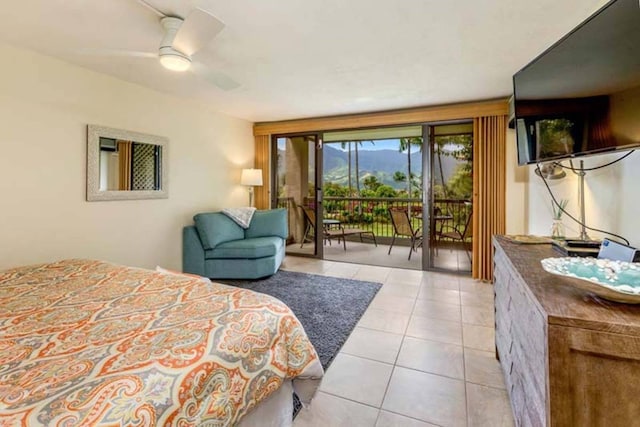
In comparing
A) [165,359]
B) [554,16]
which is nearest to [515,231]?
[554,16]

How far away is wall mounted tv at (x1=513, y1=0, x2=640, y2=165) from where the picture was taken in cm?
104

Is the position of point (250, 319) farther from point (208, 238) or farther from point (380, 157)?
point (380, 157)

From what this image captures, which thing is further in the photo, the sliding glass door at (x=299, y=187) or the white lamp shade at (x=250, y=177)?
the sliding glass door at (x=299, y=187)

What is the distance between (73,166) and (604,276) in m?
3.68

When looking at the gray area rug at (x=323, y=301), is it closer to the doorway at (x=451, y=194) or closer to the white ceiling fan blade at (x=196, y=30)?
the doorway at (x=451, y=194)

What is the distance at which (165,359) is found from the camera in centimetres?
91

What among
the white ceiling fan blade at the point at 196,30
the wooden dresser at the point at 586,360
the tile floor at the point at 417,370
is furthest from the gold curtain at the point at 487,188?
the white ceiling fan blade at the point at 196,30

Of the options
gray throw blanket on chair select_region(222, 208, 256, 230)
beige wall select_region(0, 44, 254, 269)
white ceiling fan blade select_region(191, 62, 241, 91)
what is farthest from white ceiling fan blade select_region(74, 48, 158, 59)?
gray throw blanket on chair select_region(222, 208, 256, 230)

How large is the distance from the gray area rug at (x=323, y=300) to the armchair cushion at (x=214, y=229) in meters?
0.52

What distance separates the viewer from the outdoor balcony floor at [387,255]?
460 cm

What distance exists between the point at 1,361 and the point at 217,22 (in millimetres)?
1729

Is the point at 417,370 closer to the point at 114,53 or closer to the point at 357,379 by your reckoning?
the point at 357,379

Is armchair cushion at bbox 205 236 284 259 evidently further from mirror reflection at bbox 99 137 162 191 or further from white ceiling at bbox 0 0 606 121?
white ceiling at bbox 0 0 606 121

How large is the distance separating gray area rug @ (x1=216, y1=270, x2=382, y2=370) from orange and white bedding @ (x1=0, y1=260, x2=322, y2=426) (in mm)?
955
